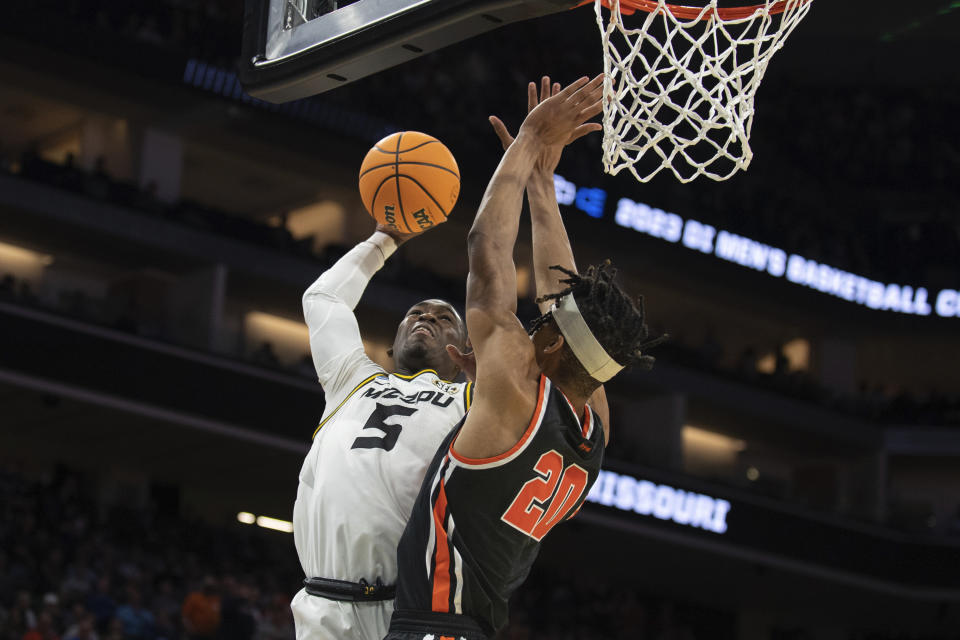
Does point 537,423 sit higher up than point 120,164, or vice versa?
point 120,164

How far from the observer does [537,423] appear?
336 cm

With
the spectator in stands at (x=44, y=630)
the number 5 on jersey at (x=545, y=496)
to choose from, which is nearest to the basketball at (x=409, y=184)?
the number 5 on jersey at (x=545, y=496)

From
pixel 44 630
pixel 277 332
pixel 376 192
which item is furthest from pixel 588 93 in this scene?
pixel 277 332

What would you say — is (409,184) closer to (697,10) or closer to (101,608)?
(697,10)

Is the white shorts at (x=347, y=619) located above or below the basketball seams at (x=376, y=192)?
below

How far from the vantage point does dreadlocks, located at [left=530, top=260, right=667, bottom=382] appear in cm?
339

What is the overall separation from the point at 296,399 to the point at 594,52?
13178 millimetres

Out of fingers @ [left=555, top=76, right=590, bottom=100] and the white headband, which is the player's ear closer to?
the white headband

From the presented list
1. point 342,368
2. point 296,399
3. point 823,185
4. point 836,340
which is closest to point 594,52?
point 823,185

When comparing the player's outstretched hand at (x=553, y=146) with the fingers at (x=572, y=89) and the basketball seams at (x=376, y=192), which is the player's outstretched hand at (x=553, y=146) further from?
the basketball seams at (x=376, y=192)

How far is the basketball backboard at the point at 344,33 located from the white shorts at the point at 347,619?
161cm

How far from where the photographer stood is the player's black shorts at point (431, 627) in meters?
3.41

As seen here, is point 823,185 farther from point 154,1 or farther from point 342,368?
point 342,368

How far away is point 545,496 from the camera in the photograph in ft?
11.5
